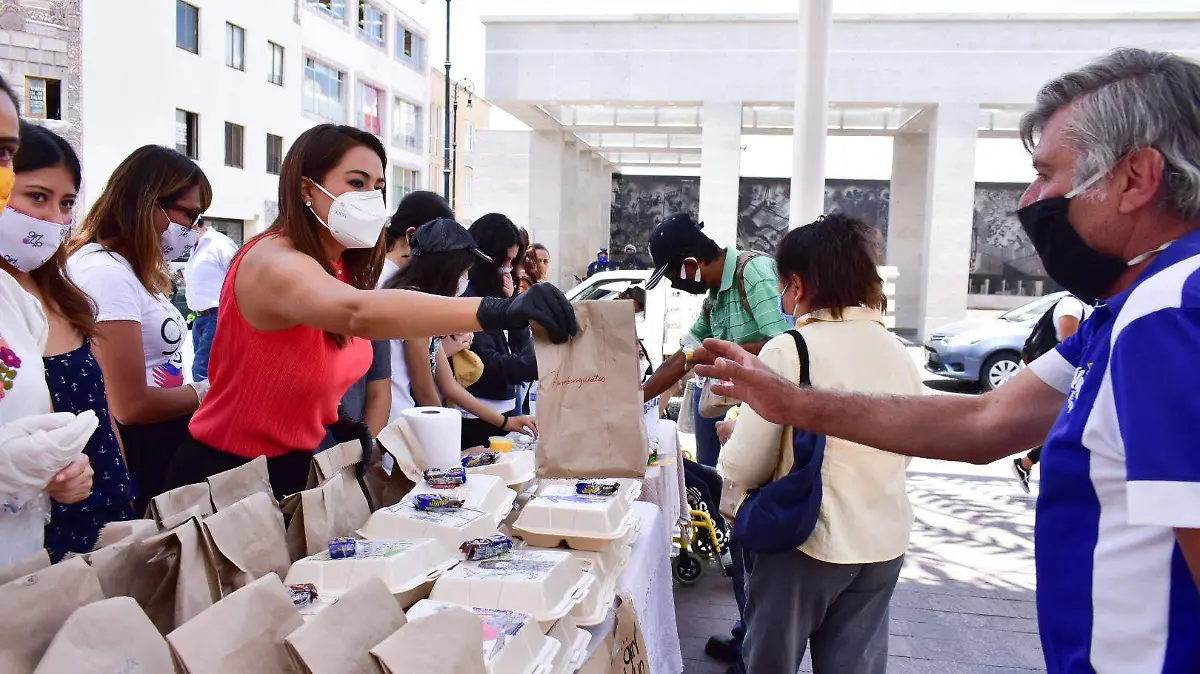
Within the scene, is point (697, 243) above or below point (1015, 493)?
above

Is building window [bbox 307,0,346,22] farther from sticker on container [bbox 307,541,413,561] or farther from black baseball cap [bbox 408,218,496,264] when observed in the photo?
sticker on container [bbox 307,541,413,561]

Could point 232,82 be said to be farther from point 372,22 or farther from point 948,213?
point 948,213

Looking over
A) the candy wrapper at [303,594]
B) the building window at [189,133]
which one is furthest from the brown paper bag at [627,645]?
the building window at [189,133]

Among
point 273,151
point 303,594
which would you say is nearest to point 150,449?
point 303,594

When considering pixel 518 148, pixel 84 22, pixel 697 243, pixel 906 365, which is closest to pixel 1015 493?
pixel 697 243

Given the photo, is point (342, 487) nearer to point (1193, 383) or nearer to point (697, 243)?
point (1193, 383)

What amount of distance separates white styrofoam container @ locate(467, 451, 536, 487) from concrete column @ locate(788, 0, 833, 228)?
5236mm

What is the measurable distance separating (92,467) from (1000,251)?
24.7 m

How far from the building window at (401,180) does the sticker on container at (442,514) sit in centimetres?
3579

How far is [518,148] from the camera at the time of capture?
20.1 m

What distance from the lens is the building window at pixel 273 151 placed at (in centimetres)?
2664

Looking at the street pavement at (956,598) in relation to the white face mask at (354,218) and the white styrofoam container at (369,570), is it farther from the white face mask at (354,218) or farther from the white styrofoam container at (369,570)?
the white face mask at (354,218)

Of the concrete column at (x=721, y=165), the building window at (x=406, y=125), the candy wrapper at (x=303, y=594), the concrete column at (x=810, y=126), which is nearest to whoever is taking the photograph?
the candy wrapper at (x=303, y=594)

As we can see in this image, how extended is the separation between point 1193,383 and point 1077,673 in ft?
1.66
